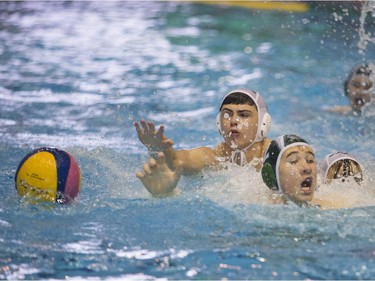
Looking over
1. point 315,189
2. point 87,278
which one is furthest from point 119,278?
point 315,189

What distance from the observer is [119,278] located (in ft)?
12.2

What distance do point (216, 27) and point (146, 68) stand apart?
1816mm

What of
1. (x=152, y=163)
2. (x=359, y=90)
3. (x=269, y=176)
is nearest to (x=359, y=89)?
(x=359, y=90)

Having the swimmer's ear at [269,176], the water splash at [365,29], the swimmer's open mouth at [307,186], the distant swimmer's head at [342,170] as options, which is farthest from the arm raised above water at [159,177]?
the water splash at [365,29]

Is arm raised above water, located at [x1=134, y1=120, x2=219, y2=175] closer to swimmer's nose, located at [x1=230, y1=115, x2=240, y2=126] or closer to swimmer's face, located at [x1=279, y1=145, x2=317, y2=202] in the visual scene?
swimmer's nose, located at [x1=230, y1=115, x2=240, y2=126]

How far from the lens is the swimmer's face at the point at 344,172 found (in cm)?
486

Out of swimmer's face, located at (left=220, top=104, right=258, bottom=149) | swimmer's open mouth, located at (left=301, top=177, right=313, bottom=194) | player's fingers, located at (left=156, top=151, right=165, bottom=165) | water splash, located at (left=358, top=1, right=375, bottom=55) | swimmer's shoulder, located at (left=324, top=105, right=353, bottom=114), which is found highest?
water splash, located at (left=358, top=1, right=375, bottom=55)

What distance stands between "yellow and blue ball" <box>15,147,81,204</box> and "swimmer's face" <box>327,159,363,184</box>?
1.51 m

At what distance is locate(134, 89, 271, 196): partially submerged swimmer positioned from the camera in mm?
4641

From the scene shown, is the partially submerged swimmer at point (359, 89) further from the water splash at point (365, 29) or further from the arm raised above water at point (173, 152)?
the arm raised above water at point (173, 152)

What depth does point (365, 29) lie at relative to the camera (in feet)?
32.4

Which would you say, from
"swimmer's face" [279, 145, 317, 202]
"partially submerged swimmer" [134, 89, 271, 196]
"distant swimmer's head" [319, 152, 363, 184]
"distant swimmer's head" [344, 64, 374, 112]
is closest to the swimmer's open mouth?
"swimmer's face" [279, 145, 317, 202]

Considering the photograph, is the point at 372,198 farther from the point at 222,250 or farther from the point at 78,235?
the point at 78,235

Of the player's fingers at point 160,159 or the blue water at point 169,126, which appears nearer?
the blue water at point 169,126
